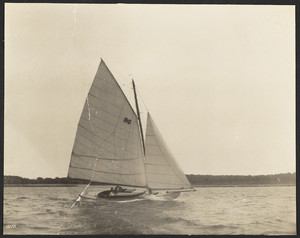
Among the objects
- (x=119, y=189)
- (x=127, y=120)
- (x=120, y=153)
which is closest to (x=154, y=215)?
(x=119, y=189)

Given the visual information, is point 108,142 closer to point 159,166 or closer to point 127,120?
point 127,120

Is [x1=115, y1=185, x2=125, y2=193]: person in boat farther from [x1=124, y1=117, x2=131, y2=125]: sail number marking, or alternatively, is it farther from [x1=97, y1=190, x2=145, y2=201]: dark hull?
[x1=124, y1=117, x2=131, y2=125]: sail number marking

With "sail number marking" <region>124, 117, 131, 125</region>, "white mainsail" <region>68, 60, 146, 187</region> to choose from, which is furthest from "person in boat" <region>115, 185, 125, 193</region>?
"sail number marking" <region>124, 117, 131, 125</region>

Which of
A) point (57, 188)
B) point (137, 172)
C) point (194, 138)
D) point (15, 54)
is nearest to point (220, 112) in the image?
point (194, 138)

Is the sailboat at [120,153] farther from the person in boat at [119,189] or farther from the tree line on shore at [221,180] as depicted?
the tree line on shore at [221,180]

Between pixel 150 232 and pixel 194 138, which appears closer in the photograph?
pixel 150 232

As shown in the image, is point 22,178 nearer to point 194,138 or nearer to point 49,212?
point 49,212
